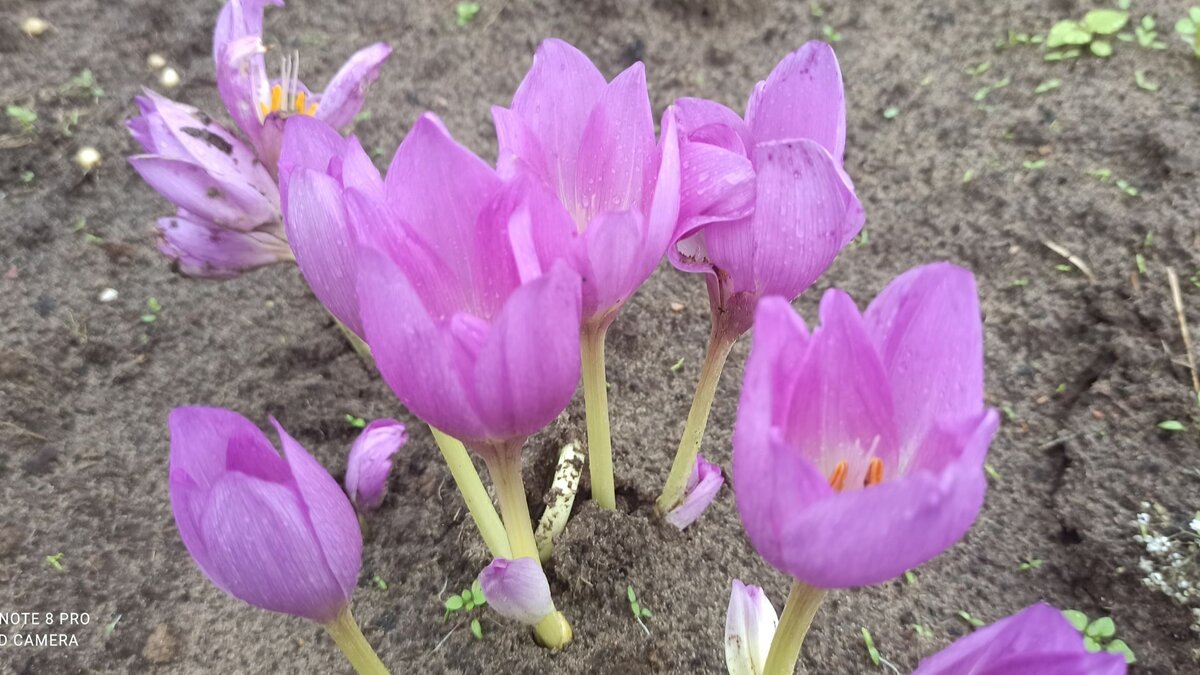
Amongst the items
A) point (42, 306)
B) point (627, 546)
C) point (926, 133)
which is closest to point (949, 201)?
point (926, 133)

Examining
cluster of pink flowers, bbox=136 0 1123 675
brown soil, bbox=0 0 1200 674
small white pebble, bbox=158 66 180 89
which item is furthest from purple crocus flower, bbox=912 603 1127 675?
small white pebble, bbox=158 66 180 89

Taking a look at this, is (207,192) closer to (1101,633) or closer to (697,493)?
(697,493)

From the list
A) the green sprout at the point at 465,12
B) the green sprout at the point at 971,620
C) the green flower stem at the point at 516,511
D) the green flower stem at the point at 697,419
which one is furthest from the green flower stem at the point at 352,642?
the green sprout at the point at 465,12

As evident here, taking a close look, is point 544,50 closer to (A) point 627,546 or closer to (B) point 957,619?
(A) point 627,546

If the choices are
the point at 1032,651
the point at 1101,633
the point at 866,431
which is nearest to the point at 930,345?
the point at 866,431

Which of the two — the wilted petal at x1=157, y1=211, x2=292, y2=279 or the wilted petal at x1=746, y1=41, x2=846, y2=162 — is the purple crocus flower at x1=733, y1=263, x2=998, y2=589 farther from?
the wilted petal at x1=157, y1=211, x2=292, y2=279
